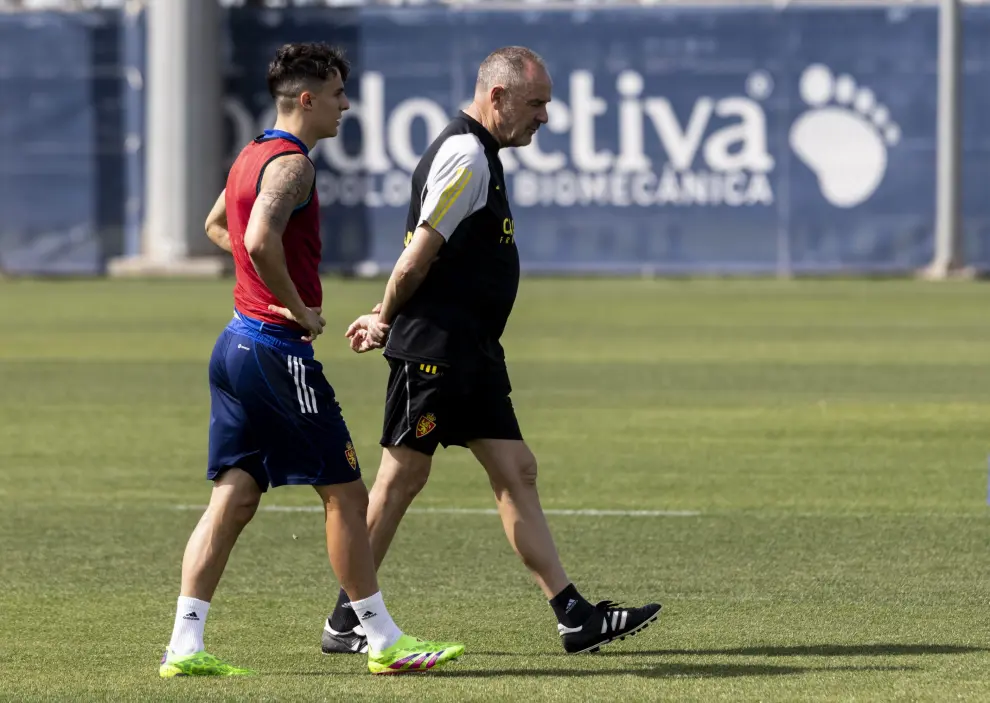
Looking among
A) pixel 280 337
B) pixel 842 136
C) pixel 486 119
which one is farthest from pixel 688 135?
pixel 280 337

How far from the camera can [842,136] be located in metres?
39.5

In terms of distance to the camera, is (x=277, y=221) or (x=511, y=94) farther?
(x=511, y=94)

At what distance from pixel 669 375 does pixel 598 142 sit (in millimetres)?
21941

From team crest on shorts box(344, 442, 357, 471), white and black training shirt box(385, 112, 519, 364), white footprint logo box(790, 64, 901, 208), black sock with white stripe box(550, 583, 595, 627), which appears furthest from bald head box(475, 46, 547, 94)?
white footprint logo box(790, 64, 901, 208)

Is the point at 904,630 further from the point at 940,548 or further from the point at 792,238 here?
the point at 792,238

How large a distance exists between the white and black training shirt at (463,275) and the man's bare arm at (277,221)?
0.56 meters

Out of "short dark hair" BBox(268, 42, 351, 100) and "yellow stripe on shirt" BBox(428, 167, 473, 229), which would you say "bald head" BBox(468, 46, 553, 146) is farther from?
"short dark hair" BBox(268, 42, 351, 100)

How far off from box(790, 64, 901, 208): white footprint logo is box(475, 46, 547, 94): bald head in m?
33.1

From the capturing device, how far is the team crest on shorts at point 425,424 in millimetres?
7055

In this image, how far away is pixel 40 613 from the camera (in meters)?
7.70

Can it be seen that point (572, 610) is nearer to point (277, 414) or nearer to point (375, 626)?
point (375, 626)

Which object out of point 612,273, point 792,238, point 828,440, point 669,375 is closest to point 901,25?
point 792,238

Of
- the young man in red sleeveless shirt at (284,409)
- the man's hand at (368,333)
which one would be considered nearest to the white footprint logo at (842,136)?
the man's hand at (368,333)

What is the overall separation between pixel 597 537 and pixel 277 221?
11.9 ft
